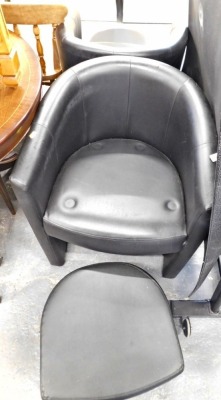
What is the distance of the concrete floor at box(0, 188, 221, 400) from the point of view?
1.07 metres

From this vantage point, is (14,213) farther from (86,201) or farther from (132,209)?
(132,209)

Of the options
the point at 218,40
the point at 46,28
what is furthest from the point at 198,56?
the point at 46,28

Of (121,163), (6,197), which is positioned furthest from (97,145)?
(6,197)

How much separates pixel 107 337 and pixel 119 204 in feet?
1.51

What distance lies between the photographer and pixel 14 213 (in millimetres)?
1502

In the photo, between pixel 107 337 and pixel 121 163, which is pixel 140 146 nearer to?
pixel 121 163

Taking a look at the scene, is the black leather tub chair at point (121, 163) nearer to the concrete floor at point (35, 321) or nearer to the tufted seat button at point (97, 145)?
the tufted seat button at point (97, 145)

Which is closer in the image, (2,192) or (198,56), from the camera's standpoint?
(198,56)

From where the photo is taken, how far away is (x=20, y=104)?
3.11 ft

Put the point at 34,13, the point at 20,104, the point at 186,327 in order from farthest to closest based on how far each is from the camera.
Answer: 1. the point at 34,13
2. the point at 186,327
3. the point at 20,104

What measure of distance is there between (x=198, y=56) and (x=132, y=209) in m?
0.73

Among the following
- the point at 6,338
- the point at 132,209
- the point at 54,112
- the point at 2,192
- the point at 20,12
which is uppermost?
the point at 20,12

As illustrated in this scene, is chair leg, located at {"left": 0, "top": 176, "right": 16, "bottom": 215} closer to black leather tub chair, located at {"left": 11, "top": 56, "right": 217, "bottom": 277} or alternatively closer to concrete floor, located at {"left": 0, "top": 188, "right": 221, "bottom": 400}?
concrete floor, located at {"left": 0, "top": 188, "right": 221, "bottom": 400}

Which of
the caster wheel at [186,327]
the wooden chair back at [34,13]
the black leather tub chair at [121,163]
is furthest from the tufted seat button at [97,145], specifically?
the caster wheel at [186,327]
